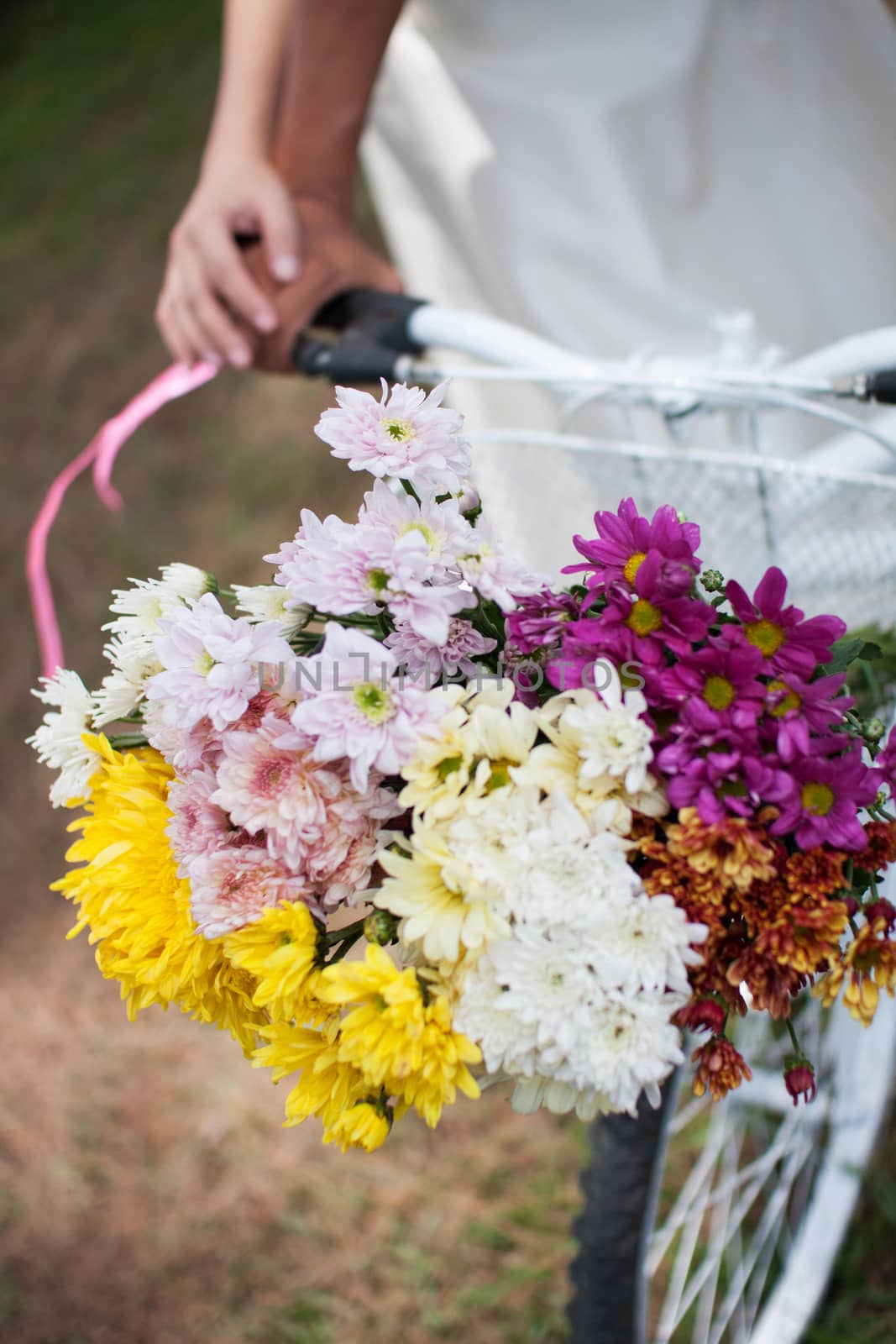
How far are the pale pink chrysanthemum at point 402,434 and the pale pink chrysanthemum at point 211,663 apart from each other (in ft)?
0.30

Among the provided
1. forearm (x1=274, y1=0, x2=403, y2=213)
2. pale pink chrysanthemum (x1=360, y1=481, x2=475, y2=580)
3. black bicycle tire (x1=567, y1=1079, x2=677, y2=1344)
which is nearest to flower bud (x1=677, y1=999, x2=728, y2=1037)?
pale pink chrysanthemum (x1=360, y1=481, x2=475, y2=580)

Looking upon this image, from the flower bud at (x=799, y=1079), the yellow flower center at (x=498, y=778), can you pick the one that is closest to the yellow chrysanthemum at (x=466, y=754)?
the yellow flower center at (x=498, y=778)

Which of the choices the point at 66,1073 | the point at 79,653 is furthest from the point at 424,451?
the point at 79,653

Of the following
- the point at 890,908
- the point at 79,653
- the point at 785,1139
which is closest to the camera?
the point at 890,908

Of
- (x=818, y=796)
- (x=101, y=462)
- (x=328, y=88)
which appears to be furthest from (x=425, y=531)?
(x=328, y=88)

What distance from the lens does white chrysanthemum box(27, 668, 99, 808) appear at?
558 mm

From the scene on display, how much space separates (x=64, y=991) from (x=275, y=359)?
133 centimetres

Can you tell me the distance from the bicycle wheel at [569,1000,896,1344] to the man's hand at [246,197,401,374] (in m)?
0.83

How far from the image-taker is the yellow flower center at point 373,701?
460 millimetres

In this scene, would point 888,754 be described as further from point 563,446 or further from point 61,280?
point 61,280

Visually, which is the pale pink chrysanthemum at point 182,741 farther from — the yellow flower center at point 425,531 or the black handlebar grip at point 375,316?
the black handlebar grip at point 375,316

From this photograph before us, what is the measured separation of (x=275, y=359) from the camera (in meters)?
1.08

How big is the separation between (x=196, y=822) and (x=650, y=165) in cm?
105

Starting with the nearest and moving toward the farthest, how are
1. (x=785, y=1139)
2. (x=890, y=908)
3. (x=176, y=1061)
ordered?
1. (x=890, y=908)
2. (x=785, y=1139)
3. (x=176, y=1061)
